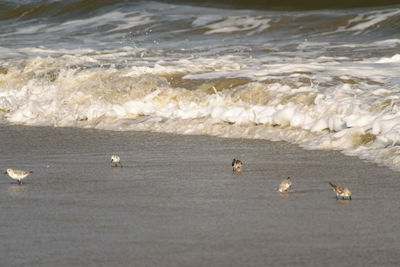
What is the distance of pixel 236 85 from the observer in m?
11.6

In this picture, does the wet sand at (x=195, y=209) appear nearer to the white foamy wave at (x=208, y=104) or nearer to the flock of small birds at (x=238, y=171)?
the flock of small birds at (x=238, y=171)

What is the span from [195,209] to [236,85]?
600 cm

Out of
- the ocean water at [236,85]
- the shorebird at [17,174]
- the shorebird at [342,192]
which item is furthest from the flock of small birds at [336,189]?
the shorebird at [17,174]

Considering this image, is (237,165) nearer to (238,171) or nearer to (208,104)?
(238,171)

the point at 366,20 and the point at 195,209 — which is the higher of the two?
the point at 195,209

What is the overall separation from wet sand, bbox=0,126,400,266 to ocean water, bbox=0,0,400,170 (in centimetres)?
76

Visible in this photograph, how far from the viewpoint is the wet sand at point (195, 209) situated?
4512 mm

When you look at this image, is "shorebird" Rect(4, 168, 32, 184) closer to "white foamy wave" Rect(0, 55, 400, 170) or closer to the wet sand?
the wet sand

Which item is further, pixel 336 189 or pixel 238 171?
pixel 238 171

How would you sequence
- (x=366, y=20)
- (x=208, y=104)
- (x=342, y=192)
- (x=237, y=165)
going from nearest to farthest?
(x=342, y=192), (x=237, y=165), (x=208, y=104), (x=366, y=20)

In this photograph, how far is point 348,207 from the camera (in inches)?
225

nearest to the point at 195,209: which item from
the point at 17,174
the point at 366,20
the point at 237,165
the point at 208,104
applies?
the point at 237,165

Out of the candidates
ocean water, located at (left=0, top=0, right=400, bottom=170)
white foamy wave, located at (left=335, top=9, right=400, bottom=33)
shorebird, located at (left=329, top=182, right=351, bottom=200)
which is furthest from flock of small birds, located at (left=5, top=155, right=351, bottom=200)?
white foamy wave, located at (left=335, top=9, right=400, bottom=33)

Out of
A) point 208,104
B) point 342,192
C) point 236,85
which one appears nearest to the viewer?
point 342,192
